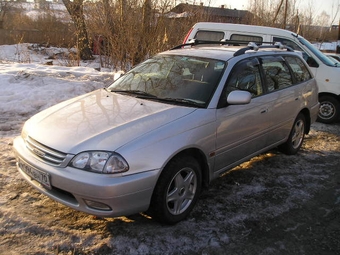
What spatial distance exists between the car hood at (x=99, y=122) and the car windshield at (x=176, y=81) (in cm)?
18

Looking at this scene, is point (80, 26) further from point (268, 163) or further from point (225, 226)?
point (225, 226)

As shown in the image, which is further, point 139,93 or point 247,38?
point 247,38

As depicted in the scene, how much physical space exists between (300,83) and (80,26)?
8828 mm

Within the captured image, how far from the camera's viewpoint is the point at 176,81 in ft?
12.5

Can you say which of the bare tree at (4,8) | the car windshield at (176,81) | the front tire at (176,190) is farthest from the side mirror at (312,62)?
the bare tree at (4,8)

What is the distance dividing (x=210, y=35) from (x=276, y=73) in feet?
11.6

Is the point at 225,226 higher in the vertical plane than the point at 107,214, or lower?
lower

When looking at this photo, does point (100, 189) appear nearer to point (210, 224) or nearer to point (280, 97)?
point (210, 224)

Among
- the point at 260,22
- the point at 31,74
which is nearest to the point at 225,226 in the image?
the point at 31,74

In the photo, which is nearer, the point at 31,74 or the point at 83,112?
the point at 83,112

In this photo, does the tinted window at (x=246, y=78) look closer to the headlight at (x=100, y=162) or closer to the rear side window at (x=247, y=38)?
the headlight at (x=100, y=162)

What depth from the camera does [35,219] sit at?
124 inches

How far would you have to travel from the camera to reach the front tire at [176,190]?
115 inches

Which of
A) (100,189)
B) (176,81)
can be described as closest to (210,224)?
(100,189)
